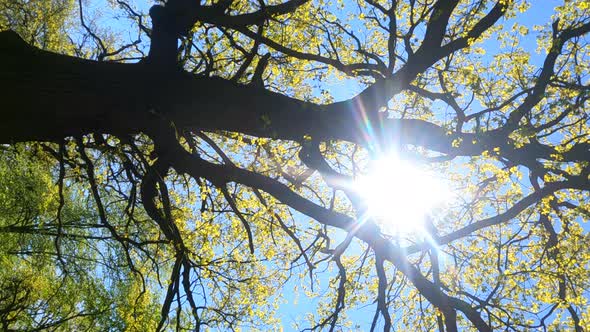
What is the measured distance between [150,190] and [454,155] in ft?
10.5

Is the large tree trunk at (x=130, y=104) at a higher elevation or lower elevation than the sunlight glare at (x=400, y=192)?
lower

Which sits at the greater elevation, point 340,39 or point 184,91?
point 340,39

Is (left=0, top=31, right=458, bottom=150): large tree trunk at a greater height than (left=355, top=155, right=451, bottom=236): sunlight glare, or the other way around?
(left=355, top=155, right=451, bottom=236): sunlight glare

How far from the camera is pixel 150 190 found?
15.4 feet

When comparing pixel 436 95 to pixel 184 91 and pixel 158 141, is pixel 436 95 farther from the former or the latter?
pixel 158 141

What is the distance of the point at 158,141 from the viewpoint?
159 inches

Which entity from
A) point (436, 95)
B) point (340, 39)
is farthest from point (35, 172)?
point (436, 95)

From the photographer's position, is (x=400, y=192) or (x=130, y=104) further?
(x=400, y=192)

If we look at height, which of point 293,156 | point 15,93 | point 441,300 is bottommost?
point 441,300

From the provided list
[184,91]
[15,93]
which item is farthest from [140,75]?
[15,93]

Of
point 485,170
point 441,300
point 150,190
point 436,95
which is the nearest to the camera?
point 441,300

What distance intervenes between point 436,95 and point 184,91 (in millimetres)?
2995

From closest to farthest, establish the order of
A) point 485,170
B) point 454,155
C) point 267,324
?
1. point 454,155
2. point 485,170
3. point 267,324

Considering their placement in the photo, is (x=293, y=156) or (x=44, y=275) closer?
(x=293, y=156)
